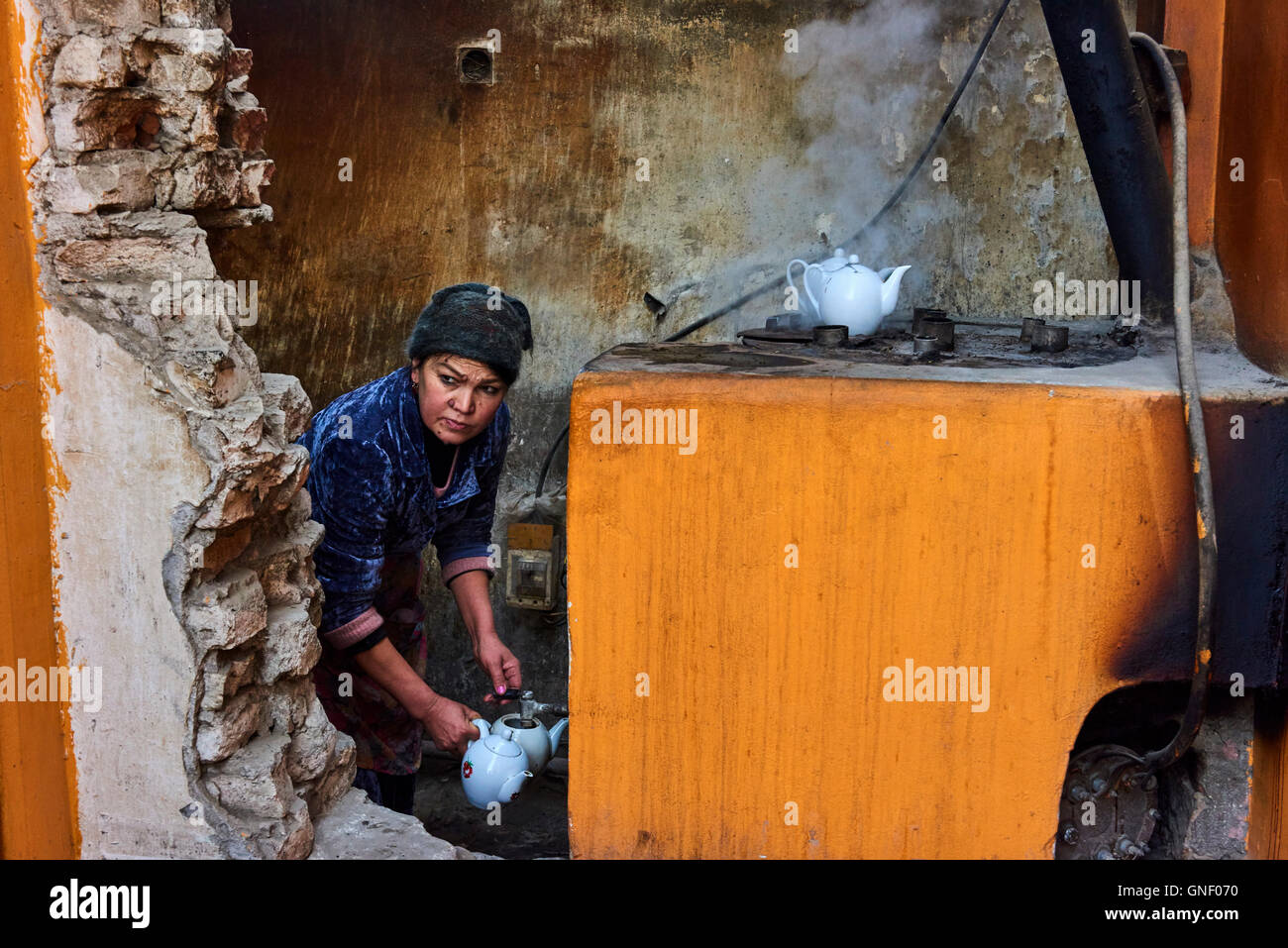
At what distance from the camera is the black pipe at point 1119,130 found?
A: 3045mm

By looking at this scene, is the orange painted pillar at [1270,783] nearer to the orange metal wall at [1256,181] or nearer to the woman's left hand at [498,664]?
the orange metal wall at [1256,181]

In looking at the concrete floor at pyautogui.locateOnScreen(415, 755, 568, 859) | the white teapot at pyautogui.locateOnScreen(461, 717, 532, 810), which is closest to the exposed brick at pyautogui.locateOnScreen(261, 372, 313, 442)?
the white teapot at pyautogui.locateOnScreen(461, 717, 532, 810)

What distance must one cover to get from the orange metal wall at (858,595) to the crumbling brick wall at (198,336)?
65cm

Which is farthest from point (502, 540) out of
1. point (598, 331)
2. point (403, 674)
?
point (403, 674)

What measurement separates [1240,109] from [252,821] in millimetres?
3022

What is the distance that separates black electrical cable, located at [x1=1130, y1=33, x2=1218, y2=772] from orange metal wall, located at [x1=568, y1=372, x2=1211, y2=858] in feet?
0.17

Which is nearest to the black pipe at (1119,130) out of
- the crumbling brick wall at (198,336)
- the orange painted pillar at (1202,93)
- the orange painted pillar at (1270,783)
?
the orange painted pillar at (1202,93)

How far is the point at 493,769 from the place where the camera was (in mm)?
3373

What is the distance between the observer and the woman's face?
3381mm

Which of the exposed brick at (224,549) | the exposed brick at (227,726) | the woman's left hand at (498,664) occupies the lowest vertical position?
the woman's left hand at (498,664)

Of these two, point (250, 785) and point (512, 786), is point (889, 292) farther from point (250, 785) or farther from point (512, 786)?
point (250, 785)

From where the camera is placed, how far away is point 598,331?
5336 millimetres

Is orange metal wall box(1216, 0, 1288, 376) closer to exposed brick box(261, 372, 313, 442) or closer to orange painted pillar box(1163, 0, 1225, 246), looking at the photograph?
orange painted pillar box(1163, 0, 1225, 246)

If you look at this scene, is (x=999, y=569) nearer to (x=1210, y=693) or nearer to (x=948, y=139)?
(x=1210, y=693)
